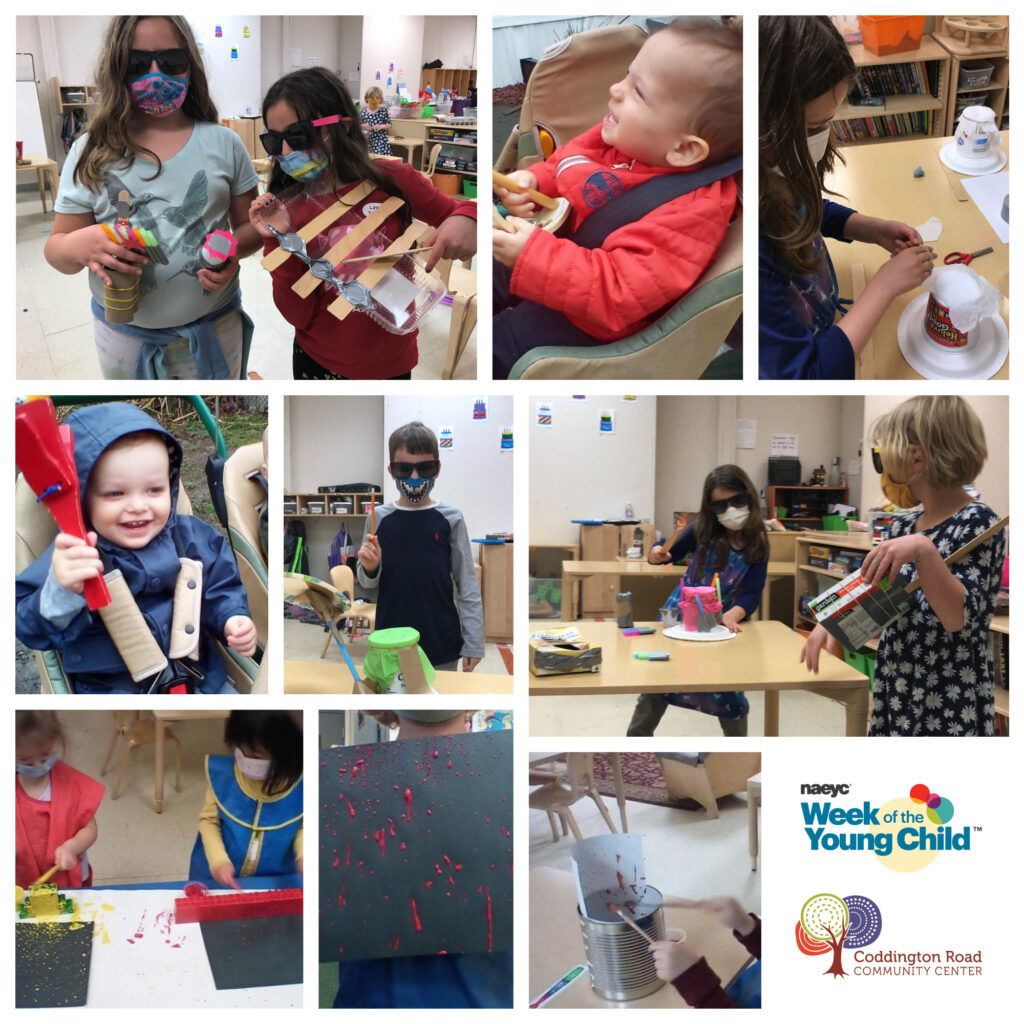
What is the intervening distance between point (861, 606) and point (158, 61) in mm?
1537

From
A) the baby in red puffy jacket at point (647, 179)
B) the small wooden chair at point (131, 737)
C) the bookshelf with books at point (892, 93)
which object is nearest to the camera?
the baby in red puffy jacket at point (647, 179)

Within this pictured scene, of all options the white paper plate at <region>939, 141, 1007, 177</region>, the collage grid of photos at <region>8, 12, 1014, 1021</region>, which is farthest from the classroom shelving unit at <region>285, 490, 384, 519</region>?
the white paper plate at <region>939, 141, 1007, 177</region>

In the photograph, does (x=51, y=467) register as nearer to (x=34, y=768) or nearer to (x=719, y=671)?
(x=34, y=768)

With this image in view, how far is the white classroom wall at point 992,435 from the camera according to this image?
2.01m

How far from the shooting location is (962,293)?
6.46 ft

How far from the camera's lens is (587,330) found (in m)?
1.94

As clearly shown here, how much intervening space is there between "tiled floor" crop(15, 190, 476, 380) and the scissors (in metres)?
0.83

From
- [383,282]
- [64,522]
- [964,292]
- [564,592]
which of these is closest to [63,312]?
[64,522]

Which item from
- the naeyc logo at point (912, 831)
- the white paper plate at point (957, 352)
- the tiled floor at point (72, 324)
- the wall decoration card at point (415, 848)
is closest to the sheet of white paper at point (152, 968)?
the wall decoration card at point (415, 848)

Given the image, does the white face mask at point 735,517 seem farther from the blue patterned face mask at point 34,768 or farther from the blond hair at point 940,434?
the blue patterned face mask at point 34,768

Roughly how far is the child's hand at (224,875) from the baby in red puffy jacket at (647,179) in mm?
1167

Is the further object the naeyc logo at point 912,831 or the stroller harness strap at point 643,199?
the naeyc logo at point 912,831

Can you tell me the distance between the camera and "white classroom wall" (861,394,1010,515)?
2.01 meters

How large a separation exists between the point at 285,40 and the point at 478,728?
4.10ft
